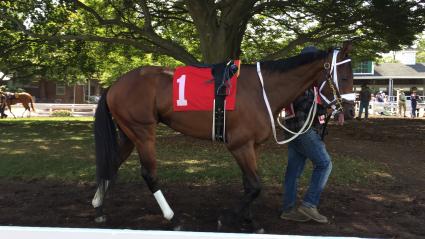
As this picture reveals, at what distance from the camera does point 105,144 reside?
195 inches

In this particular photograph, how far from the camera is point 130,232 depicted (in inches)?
77.0

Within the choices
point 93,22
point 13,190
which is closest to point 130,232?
point 13,190

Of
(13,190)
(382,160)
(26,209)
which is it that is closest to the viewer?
(26,209)

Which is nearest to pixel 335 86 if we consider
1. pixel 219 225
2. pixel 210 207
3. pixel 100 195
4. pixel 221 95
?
pixel 221 95

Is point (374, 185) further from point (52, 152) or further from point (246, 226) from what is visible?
point (52, 152)

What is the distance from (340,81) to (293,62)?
1.64 feet

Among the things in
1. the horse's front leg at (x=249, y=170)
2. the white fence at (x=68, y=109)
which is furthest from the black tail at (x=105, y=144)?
the white fence at (x=68, y=109)

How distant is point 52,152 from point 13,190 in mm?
3035

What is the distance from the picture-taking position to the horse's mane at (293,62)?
4531mm

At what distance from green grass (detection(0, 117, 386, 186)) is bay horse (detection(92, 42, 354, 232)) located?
202 cm

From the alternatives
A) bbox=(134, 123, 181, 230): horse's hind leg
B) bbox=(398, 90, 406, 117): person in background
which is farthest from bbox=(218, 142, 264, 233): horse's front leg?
bbox=(398, 90, 406, 117): person in background

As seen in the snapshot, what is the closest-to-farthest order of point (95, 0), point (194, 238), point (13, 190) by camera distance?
point (194, 238) < point (13, 190) < point (95, 0)

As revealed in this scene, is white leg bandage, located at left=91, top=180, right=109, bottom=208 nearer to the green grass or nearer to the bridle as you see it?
the green grass

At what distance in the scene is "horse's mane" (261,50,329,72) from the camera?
14.9 ft
